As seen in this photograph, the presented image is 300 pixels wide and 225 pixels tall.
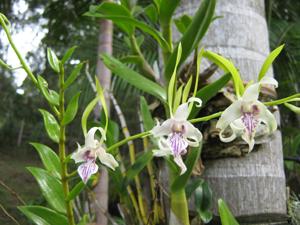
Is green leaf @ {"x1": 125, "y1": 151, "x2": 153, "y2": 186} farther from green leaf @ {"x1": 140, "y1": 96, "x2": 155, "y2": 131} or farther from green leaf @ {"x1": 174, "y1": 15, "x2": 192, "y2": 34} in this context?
green leaf @ {"x1": 174, "y1": 15, "x2": 192, "y2": 34}

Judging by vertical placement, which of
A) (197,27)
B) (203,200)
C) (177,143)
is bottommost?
(203,200)

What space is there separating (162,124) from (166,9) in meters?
0.28

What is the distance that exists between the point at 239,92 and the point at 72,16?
167cm

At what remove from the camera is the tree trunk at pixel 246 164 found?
592mm

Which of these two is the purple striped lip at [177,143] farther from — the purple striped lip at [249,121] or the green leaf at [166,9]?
the green leaf at [166,9]

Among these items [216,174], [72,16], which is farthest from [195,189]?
[72,16]

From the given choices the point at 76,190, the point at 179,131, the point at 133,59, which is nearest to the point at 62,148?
the point at 76,190

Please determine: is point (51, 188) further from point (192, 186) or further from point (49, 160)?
point (192, 186)

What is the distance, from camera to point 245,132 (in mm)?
332

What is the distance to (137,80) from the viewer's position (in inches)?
21.0

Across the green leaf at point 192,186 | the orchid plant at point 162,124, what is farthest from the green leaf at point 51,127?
the green leaf at point 192,186

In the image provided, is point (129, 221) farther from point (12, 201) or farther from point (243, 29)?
point (12, 201)

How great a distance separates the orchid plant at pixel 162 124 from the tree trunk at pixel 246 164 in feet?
0.14

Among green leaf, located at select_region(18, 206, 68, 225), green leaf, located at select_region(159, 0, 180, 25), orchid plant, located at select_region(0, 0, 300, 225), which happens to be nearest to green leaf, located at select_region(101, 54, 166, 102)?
orchid plant, located at select_region(0, 0, 300, 225)
